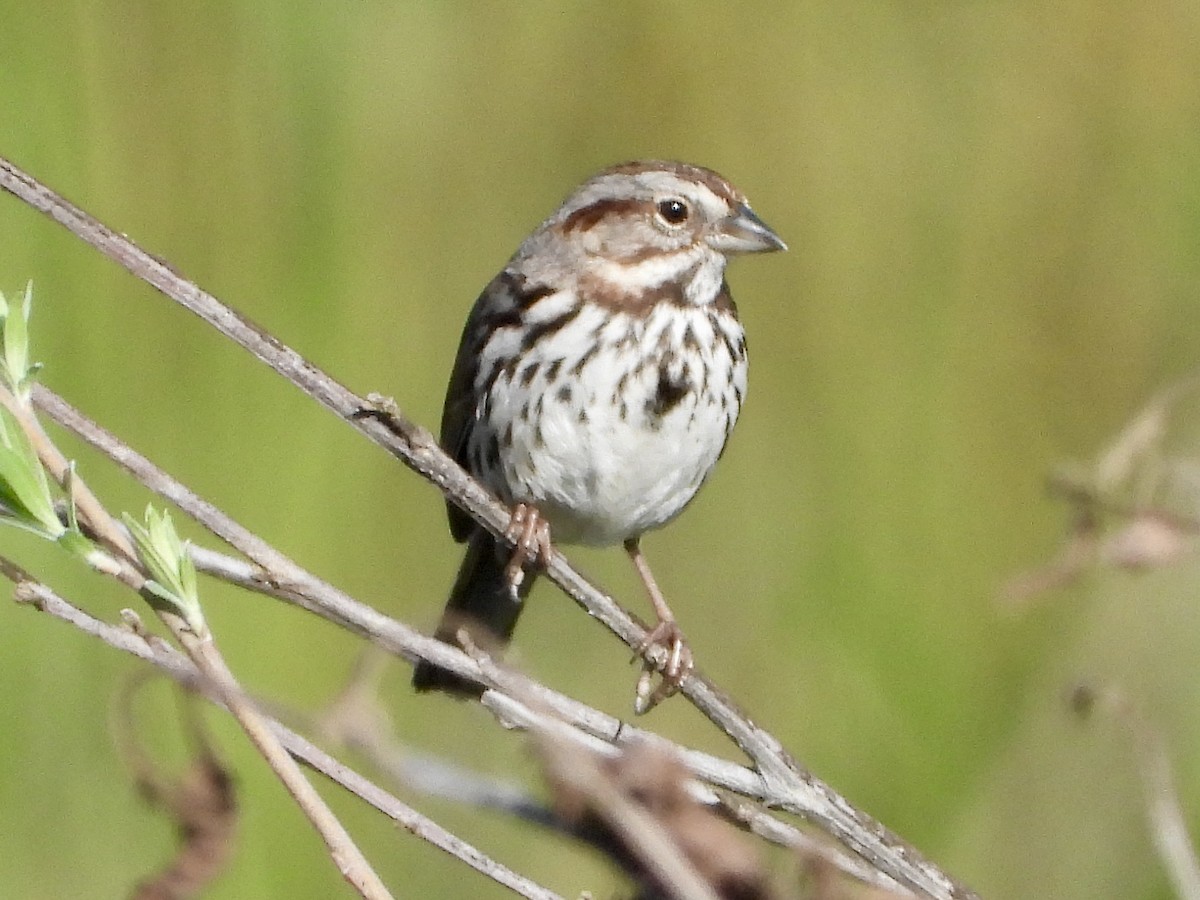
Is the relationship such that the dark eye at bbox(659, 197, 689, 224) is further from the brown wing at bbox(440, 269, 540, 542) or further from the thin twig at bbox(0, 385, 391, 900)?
the thin twig at bbox(0, 385, 391, 900)

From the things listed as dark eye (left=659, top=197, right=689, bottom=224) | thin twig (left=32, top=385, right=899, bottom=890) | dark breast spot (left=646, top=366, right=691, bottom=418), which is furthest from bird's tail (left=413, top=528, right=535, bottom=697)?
thin twig (left=32, top=385, right=899, bottom=890)

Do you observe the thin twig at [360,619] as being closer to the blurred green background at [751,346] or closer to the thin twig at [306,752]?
the thin twig at [306,752]

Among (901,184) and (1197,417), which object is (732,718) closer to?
(1197,417)

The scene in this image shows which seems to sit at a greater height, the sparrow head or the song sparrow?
the sparrow head

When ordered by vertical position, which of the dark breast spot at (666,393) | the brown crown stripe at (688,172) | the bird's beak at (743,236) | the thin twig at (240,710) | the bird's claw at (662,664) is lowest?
the thin twig at (240,710)

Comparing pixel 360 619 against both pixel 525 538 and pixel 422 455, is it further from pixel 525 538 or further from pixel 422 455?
pixel 525 538

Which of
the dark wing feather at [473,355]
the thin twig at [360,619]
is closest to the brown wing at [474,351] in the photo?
the dark wing feather at [473,355]
